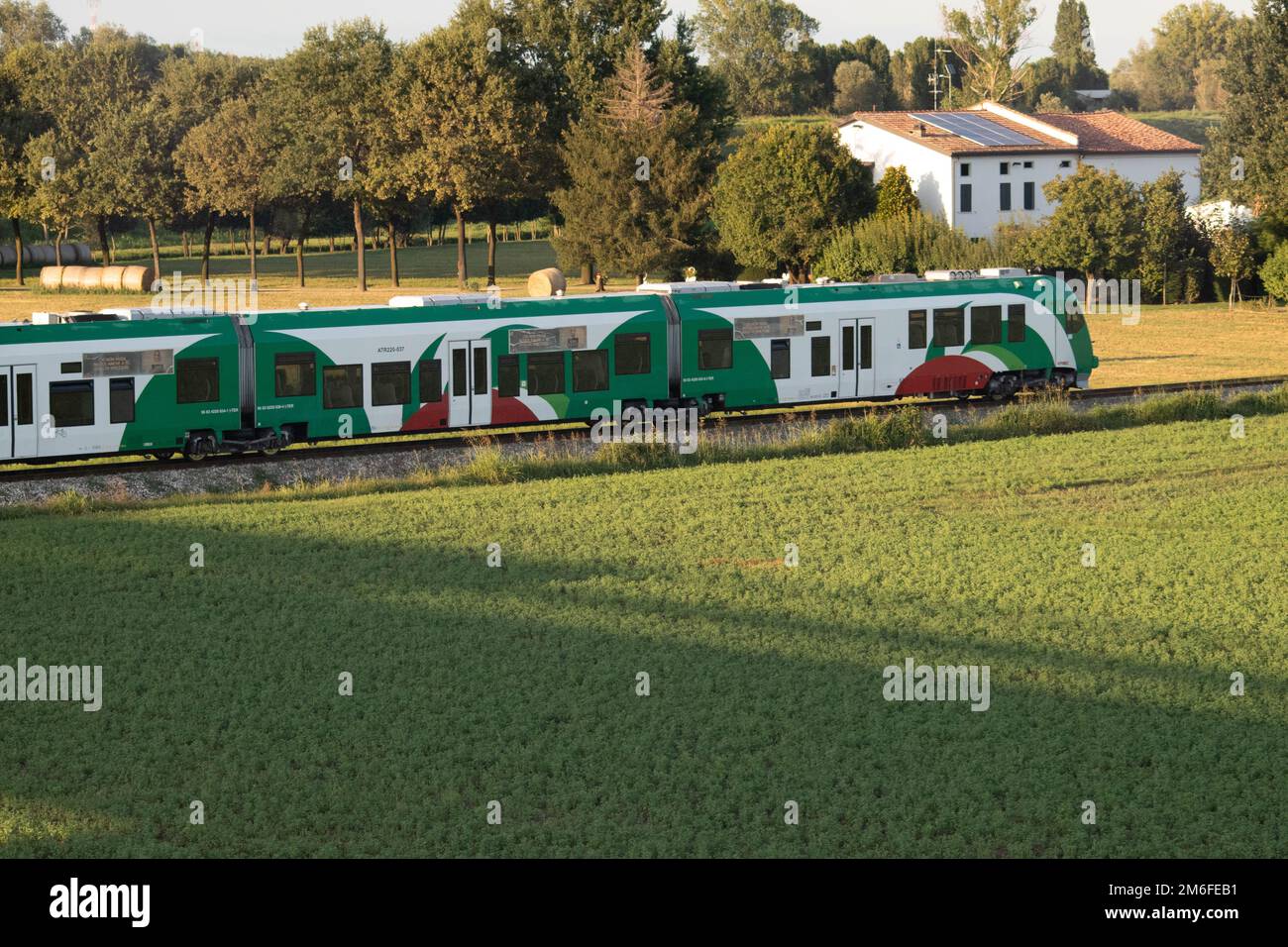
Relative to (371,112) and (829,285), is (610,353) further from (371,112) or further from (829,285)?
(371,112)

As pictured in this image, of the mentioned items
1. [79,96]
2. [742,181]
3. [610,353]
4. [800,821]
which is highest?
[79,96]

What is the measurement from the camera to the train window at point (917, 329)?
1538 inches

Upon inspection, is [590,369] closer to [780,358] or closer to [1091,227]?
[780,358]

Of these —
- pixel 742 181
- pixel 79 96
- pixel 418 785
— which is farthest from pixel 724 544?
pixel 79 96

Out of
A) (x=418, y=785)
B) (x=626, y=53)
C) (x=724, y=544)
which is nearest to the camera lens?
(x=418, y=785)

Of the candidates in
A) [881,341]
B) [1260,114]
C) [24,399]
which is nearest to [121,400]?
[24,399]

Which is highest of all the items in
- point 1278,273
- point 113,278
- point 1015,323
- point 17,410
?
point 113,278

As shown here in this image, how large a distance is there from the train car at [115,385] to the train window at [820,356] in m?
12.9

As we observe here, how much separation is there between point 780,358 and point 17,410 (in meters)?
16.1

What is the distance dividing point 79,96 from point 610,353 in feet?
263

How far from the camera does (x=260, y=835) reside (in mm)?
13359

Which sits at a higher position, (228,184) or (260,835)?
(228,184)

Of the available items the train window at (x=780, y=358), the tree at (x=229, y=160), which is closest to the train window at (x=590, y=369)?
the train window at (x=780, y=358)

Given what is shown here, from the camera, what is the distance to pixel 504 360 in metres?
34.9
